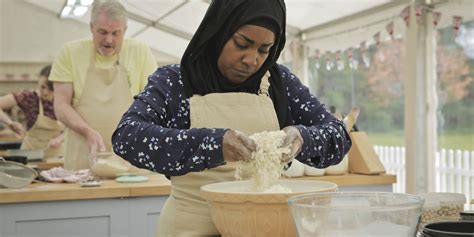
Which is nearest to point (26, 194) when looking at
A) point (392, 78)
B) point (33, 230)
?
point (33, 230)

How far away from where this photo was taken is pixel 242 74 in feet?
5.44

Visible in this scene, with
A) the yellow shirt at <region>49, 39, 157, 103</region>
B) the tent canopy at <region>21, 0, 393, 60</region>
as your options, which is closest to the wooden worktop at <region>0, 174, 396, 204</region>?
the yellow shirt at <region>49, 39, 157, 103</region>

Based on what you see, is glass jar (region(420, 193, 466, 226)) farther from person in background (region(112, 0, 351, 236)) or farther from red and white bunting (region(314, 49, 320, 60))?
red and white bunting (region(314, 49, 320, 60))

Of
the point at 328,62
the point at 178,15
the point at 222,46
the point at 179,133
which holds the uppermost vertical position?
the point at 178,15

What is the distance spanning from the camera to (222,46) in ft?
5.35

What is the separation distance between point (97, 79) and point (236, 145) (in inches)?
85.2

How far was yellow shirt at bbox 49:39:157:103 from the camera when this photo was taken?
3.24 meters

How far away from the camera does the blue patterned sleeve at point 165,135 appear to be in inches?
54.1

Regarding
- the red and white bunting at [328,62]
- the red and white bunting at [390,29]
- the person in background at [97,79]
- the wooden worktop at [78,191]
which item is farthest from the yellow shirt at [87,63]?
the red and white bunting at [328,62]

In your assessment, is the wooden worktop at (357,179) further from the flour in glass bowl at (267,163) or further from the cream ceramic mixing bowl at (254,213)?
the cream ceramic mixing bowl at (254,213)

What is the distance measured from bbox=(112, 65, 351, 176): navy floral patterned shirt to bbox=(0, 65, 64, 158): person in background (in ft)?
13.1

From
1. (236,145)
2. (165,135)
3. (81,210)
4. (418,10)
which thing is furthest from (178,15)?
(236,145)

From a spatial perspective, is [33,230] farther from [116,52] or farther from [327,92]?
[327,92]

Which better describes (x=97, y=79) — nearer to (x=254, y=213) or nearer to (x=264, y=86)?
(x=264, y=86)
